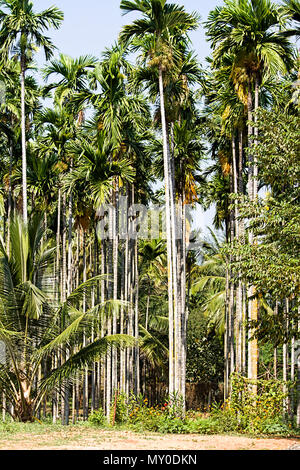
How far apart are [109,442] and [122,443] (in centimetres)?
32

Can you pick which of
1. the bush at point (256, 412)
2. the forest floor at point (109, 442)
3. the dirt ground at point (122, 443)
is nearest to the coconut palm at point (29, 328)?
the forest floor at point (109, 442)

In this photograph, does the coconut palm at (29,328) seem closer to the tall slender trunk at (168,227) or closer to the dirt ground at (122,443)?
the tall slender trunk at (168,227)

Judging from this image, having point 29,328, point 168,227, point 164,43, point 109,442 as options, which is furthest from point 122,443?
point 164,43

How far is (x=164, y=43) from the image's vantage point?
1948 centimetres

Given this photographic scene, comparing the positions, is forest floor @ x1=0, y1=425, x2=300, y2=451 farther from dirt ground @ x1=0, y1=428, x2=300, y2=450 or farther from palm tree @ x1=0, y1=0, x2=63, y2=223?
palm tree @ x1=0, y1=0, x2=63, y2=223

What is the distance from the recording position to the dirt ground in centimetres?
1103

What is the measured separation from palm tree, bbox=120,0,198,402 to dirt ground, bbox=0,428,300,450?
546 cm

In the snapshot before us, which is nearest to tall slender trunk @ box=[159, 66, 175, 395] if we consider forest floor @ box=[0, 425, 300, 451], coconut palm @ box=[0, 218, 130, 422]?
coconut palm @ box=[0, 218, 130, 422]

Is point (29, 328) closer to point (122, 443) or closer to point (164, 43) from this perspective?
point (122, 443)

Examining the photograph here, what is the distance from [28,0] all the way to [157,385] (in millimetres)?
27382

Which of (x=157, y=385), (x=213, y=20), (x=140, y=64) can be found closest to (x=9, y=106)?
(x=140, y=64)

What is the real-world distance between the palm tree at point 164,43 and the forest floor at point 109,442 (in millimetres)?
5395

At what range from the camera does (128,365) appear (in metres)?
29.8
